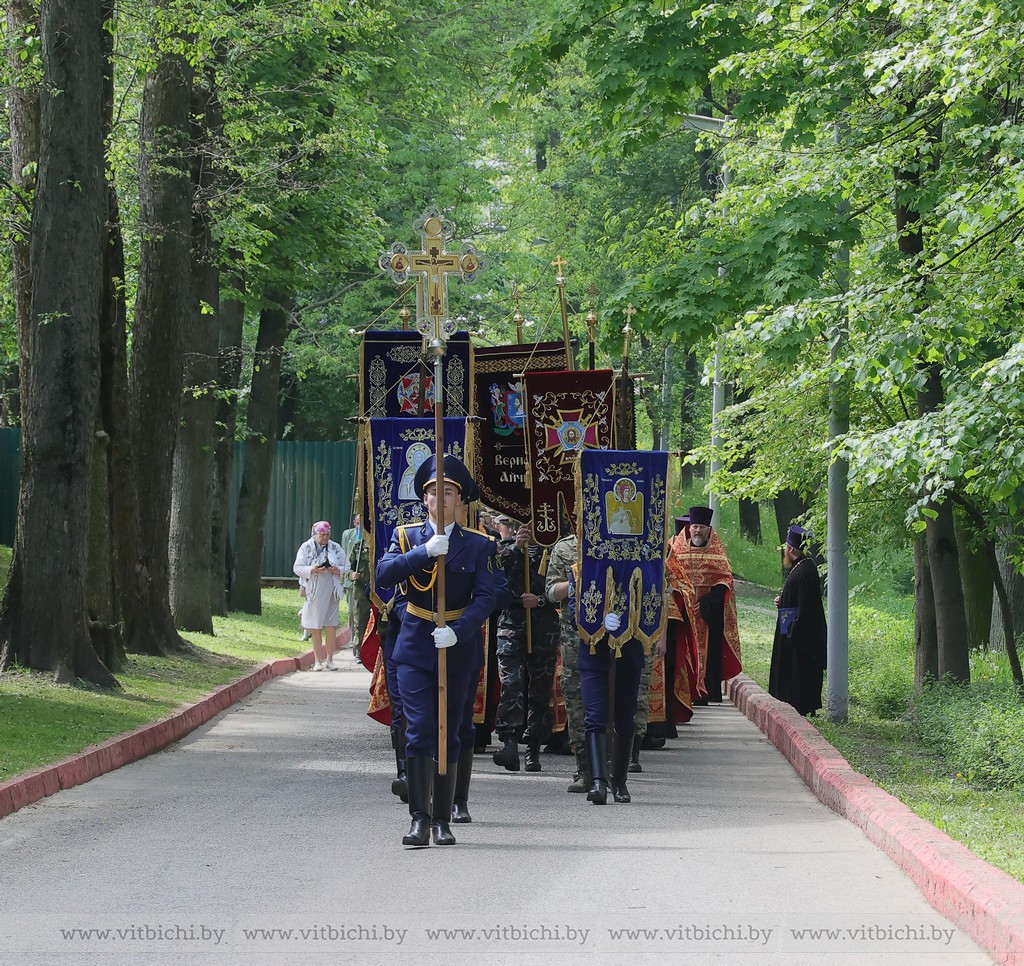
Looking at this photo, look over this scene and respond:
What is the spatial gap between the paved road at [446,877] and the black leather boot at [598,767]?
0.20 metres

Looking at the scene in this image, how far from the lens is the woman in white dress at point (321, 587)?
23812mm

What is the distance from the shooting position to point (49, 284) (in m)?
15.6

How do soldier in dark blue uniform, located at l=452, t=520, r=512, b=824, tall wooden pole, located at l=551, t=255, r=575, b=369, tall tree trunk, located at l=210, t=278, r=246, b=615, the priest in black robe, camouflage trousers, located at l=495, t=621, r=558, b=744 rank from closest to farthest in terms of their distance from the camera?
soldier in dark blue uniform, located at l=452, t=520, r=512, b=824
camouflage trousers, located at l=495, t=621, r=558, b=744
tall wooden pole, located at l=551, t=255, r=575, b=369
the priest in black robe
tall tree trunk, located at l=210, t=278, r=246, b=615

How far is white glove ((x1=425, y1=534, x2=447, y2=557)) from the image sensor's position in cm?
960

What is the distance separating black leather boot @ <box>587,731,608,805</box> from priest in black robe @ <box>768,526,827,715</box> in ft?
22.5

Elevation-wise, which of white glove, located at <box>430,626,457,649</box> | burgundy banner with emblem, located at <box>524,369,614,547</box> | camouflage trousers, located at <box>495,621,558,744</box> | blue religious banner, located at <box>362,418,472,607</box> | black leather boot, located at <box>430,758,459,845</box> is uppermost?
burgundy banner with emblem, located at <box>524,369,614,547</box>

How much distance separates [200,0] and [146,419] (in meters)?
5.15

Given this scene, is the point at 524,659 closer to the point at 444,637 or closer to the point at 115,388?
the point at 444,637

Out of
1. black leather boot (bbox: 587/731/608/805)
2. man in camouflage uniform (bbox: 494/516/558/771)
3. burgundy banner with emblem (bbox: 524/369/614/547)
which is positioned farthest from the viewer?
burgundy banner with emblem (bbox: 524/369/614/547)

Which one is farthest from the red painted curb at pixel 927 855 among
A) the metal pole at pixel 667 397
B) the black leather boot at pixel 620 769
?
the metal pole at pixel 667 397

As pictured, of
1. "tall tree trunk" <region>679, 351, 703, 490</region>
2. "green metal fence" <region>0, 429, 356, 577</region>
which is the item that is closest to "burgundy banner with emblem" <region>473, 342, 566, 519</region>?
"tall tree trunk" <region>679, 351, 703, 490</region>

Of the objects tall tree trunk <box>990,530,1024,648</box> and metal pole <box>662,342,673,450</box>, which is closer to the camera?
tall tree trunk <box>990,530,1024,648</box>

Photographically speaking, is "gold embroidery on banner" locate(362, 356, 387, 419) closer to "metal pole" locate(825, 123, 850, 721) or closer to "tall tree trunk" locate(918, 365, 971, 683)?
"metal pole" locate(825, 123, 850, 721)

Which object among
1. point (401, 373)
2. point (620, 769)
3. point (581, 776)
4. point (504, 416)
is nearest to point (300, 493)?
point (504, 416)
